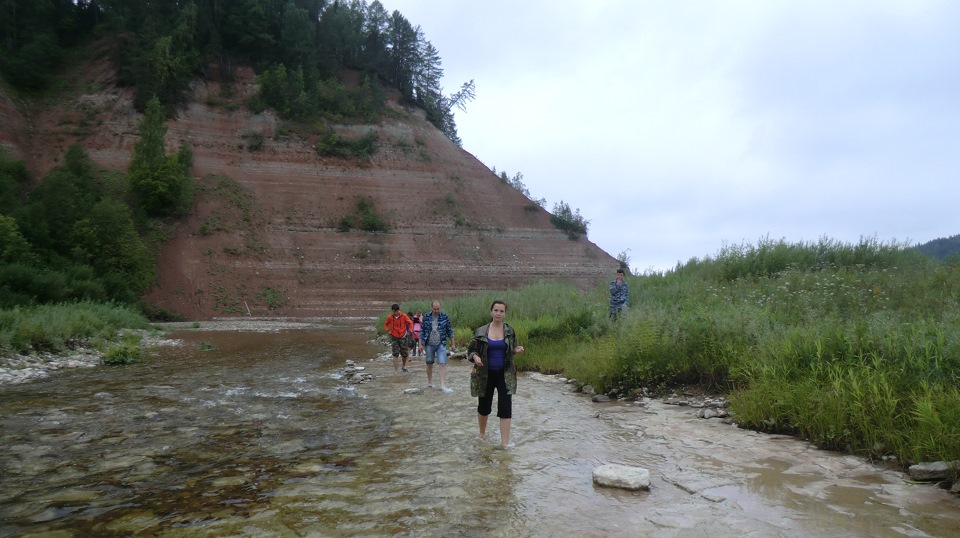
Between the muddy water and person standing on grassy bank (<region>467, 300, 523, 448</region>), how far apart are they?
518 millimetres

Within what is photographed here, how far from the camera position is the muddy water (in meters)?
4.54

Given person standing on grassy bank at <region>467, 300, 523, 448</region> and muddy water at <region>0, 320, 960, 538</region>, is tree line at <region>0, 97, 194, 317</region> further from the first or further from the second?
person standing on grassy bank at <region>467, 300, 523, 448</region>

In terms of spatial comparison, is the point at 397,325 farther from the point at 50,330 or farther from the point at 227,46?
the point at 227,46

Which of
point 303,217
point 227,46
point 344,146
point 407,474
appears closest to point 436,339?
point 407,474

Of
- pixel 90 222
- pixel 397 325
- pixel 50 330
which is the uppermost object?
pixel 90 222

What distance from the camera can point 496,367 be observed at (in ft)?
23.5

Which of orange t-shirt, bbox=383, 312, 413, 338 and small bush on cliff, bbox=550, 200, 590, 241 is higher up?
small bush on cliff, bbox=550, 200, 590, 241

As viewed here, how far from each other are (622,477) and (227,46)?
7794 centimetres

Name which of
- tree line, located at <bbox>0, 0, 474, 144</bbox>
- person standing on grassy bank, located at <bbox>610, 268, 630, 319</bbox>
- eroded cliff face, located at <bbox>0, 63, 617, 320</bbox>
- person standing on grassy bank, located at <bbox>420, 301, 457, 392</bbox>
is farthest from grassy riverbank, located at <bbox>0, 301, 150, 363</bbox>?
tree line, located at <bbox>0, 0, 474, 144</bbox>

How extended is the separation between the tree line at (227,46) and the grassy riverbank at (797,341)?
2149 inches

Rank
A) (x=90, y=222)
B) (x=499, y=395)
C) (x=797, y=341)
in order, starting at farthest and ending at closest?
(x=90, y=222), (x=797, y=341), (x=499, y=395)

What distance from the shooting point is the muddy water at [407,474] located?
179 inches

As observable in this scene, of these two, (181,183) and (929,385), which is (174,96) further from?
(929,385)

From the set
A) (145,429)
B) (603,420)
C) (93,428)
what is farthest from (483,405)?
(93,428)
